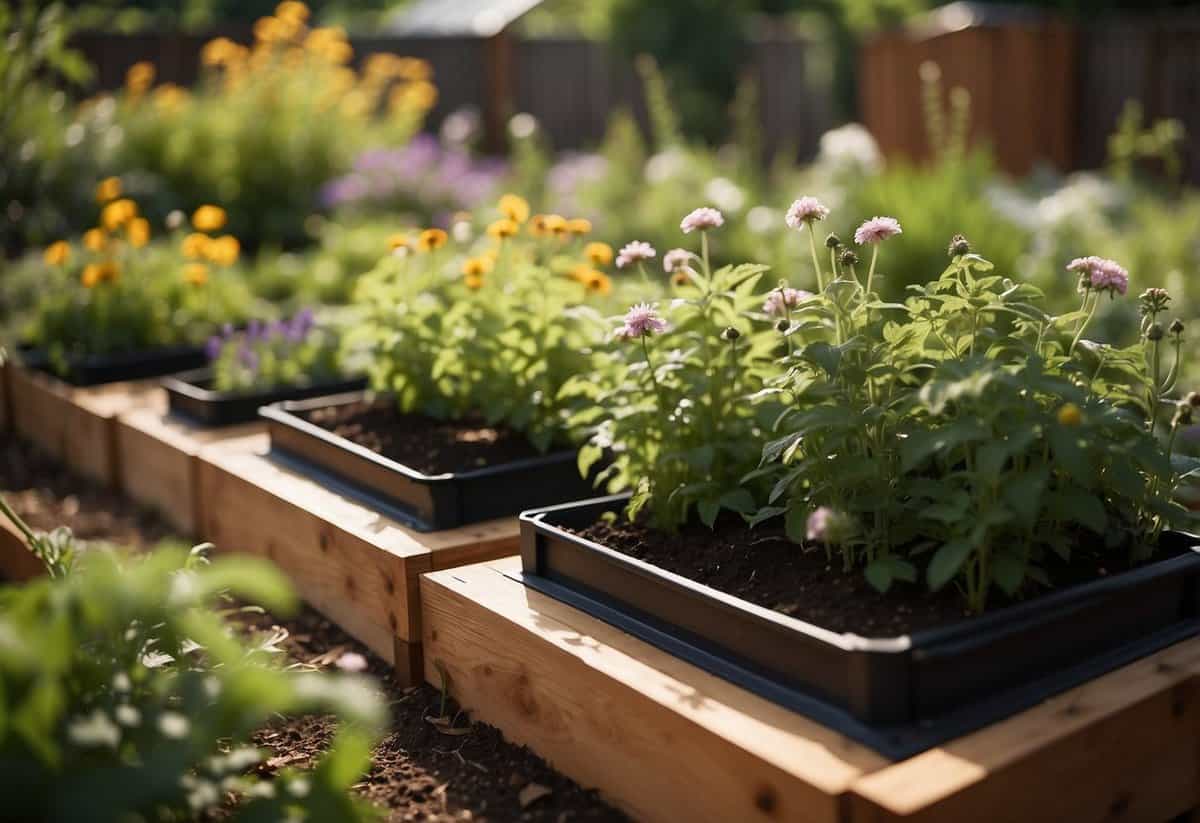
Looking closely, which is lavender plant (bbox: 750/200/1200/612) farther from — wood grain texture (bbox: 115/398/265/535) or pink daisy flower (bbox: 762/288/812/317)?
wood grain texture (bbox: 115/398/265/535)

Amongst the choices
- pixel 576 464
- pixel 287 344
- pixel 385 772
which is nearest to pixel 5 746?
pixel 385 772

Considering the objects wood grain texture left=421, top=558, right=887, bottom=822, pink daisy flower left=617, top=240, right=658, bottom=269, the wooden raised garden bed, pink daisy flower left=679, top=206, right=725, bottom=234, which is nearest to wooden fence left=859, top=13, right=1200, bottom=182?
pink daisy flower left=617, top=240, right=658, bottom=269

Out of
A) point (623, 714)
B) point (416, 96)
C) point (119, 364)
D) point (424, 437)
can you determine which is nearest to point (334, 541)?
point (424, 437)

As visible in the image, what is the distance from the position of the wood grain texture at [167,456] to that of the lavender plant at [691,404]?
162 centimetres

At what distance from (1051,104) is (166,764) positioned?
10.8 m

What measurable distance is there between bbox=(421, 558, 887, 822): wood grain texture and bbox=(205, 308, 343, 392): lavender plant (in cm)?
180

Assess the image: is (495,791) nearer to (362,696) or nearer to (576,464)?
(362,696)

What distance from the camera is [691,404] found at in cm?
263

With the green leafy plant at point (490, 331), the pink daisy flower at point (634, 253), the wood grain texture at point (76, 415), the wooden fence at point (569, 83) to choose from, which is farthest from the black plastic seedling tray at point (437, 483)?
the wooden fence at point (569, 83)

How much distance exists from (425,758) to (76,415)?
277 cm

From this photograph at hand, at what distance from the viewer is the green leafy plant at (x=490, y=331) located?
3180 millimetres

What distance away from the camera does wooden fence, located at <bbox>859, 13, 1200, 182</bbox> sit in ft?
34.3

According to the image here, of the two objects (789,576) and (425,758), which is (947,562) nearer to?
(789,576)

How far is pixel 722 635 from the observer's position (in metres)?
2.18
